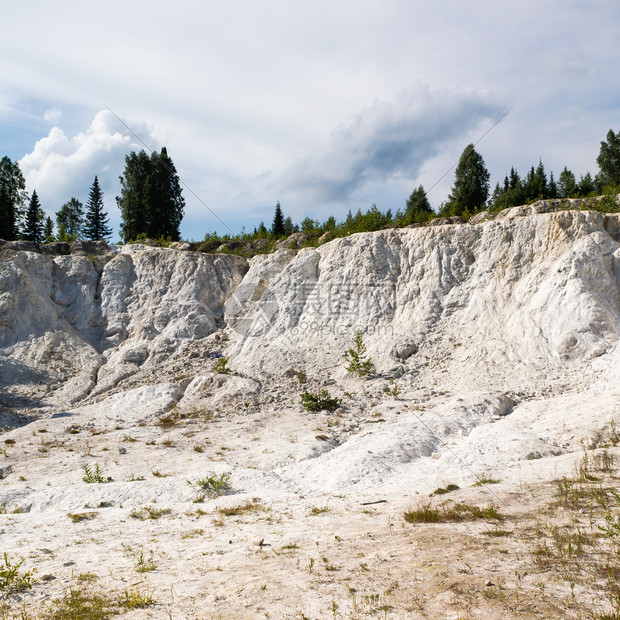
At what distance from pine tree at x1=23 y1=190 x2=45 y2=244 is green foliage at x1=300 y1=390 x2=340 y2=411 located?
39.9 meters

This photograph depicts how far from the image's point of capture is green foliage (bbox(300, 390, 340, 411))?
1662 cm

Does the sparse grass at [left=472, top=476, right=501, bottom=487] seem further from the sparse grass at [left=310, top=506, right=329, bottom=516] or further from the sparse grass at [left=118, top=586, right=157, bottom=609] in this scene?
the sparse grass at [left=118, top=586, right=157, bottom=609]

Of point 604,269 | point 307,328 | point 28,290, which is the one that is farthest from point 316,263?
point 28,290

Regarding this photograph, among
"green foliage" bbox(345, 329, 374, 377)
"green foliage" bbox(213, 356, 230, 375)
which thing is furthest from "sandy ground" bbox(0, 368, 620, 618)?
"green foliage" bbox(213, 356, 230, 375)

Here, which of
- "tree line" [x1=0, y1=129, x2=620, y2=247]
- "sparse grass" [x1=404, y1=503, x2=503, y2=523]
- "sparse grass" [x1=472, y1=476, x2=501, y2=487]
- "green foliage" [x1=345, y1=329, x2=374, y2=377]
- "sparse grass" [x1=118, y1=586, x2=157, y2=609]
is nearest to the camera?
"sparse grass" [x1=118, y1=586, x2=157, y2=609]

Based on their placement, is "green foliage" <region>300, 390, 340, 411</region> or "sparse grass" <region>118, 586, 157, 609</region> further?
"green foliage" <region>300, 390, 340, 411</region>

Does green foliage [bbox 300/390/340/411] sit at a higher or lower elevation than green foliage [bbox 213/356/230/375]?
lower

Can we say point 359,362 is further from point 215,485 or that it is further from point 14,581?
point 14,581

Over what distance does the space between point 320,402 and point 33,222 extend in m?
41.4

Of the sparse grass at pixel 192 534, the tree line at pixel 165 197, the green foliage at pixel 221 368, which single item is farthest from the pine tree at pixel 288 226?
the sparse grass at pixel 192 534

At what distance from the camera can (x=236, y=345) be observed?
79.2ft

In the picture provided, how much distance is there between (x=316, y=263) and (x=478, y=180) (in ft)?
67.1

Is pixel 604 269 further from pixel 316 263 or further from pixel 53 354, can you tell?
pixel 53 354

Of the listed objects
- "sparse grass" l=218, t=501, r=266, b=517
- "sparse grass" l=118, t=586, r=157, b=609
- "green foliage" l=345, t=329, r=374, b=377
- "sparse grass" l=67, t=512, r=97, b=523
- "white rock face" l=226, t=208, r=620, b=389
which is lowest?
"sparse grass" l=218, t=501, r=266, b=517
